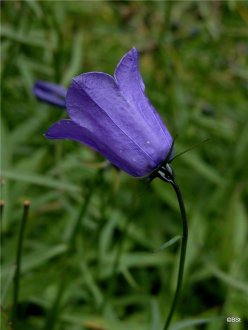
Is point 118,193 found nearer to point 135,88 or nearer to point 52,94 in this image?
point 52,94

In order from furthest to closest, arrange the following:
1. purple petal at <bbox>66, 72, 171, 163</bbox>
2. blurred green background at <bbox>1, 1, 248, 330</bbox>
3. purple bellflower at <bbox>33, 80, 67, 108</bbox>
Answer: blurred green background at <bbox>1, 1, 248, 330</bbox>, purple bellflower at <bbox>33, 80, 67, 108</bbox>, purple petal at <bbox>66, 72, 171, 163</bbox>

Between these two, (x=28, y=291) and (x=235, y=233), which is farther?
(x=235, y=233)

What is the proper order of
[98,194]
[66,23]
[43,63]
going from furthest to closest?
[66,23], [43,63], [98,194]

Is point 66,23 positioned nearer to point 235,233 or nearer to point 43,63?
point 43,63

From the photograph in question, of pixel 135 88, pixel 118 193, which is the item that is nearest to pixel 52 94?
pixel 135 88

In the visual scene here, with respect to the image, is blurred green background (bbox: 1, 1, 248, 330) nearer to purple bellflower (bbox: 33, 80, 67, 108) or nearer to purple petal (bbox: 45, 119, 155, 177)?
purple bellflower (bbox: 33, 80, 67, 108)

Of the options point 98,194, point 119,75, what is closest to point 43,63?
point 98,194

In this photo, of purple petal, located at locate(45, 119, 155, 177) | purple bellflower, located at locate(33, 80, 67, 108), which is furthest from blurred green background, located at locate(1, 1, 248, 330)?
purple petal, located at locate(45, 119, 155, 177)
